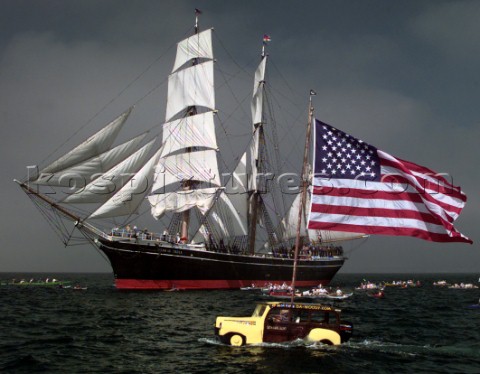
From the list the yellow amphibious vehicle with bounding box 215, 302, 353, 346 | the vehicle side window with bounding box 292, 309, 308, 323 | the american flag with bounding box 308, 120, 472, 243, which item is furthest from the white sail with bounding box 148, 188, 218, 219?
the american flag with bounding box 308, 120, 472, 243

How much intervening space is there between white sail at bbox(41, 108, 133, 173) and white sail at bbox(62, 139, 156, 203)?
299 centimetres

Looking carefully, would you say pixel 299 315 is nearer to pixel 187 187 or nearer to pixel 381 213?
pixel 381 213

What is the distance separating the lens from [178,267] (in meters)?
51.4

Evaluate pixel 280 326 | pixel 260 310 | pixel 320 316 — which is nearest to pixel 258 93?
pixel 320 316

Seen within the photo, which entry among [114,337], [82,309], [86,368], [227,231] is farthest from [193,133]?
[86,368]

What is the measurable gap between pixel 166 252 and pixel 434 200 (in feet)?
118

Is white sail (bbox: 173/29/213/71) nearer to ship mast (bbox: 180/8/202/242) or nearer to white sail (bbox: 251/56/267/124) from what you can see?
ship mast (bbox: 180/8/202/242)

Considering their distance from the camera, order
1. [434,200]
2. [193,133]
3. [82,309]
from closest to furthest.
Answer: [434,200] → [82,309] → [193,133]

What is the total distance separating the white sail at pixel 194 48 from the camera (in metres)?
66.5

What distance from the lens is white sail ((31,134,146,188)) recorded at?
147 ft

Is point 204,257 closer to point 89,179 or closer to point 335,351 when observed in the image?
point 89,179

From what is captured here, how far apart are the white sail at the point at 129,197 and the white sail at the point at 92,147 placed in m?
5.41

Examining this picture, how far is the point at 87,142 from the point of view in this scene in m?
46.3

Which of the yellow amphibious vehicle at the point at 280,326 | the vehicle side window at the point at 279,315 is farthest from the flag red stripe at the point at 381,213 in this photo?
the vehicle side window at the point at 279,315
